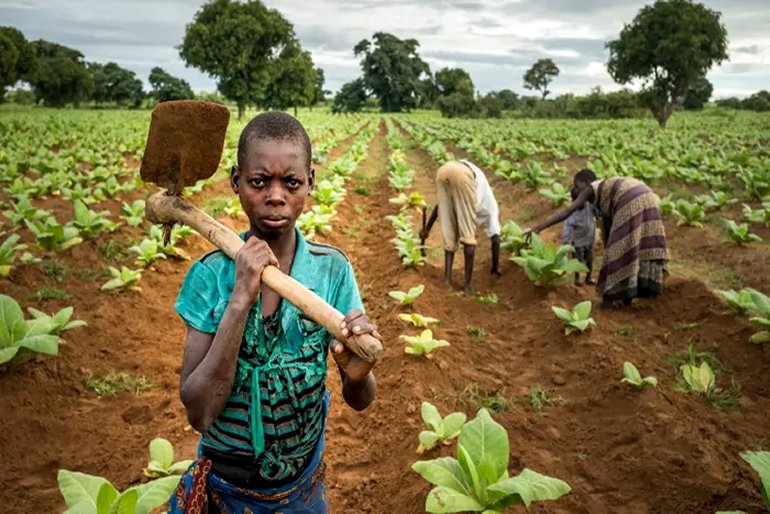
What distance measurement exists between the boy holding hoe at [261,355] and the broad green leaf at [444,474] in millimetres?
1030

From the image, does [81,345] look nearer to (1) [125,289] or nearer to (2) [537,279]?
(1) [125,289]

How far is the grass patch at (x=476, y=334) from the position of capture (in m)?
4.98

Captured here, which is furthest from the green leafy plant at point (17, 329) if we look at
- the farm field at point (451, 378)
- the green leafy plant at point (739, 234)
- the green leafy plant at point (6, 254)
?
the green leafy plant at point (739, 234)

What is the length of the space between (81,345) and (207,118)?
3.45 metres

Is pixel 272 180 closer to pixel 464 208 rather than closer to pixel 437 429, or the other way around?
pixel 437 429

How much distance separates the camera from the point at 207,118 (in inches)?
64.2

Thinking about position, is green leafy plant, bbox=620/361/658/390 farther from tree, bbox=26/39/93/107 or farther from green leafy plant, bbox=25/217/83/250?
tree, bbox=26/39/93/107

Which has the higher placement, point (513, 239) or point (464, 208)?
point (464, 208)

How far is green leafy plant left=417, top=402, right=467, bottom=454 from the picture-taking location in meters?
3.02

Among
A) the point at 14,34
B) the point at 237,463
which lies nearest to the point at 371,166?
the point at 237,463

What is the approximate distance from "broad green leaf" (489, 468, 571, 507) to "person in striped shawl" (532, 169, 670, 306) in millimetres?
3832

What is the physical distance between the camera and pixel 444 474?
2.43m

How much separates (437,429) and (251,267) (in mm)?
2047

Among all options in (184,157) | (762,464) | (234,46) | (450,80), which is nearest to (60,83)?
(234,46)
